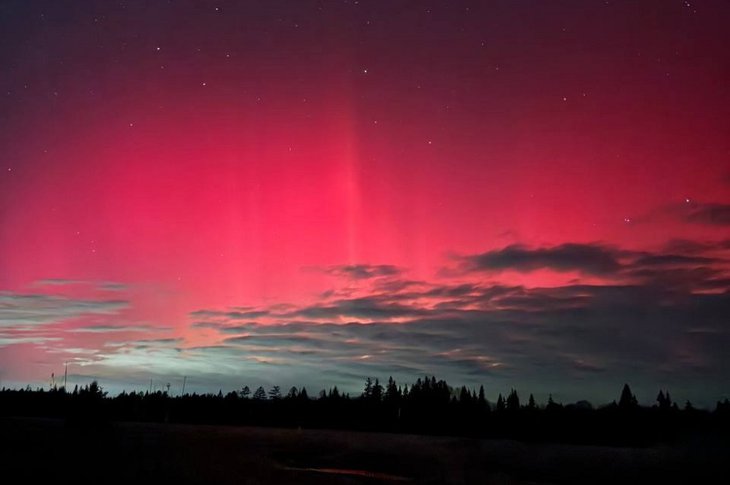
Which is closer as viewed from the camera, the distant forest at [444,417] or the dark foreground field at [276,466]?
the dark foreground field at [276,466]

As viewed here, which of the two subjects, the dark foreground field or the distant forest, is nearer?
the dark foreground field

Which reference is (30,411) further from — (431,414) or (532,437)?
(532,437)

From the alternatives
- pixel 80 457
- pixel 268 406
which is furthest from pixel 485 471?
pixel 268 406

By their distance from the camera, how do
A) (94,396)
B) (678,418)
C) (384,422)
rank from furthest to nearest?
(384,422) → (678,418) → (94,396)

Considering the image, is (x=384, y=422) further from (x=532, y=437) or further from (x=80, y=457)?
(x=80, y=457)

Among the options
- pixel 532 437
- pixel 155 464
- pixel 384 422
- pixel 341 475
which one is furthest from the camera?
pixel 384 422

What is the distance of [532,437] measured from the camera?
14462 cm

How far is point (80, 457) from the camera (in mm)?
41125

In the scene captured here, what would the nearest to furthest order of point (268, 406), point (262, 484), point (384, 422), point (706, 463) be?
point (262, 484) < point (706, 463) < point (384, 422) < point (268, 406)

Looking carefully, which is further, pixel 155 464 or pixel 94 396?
pixel 94 396

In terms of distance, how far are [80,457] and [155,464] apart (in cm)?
505

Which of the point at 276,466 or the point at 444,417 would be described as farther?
the point at 444,417

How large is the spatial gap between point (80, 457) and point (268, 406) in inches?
6398

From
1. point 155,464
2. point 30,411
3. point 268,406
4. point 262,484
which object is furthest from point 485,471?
point 268,406
